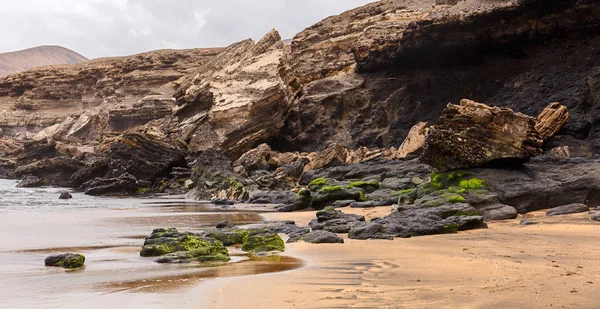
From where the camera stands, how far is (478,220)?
936 cm

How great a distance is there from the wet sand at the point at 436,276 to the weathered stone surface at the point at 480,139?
399 cm

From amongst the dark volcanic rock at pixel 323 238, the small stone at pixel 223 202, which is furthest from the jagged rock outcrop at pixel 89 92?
the dark volcanic rock at pixel 323 238

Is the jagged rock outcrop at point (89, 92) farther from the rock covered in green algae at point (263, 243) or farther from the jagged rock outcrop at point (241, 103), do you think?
the rock covered in green algae at point (263, 243)

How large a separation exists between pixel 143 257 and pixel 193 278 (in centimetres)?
203

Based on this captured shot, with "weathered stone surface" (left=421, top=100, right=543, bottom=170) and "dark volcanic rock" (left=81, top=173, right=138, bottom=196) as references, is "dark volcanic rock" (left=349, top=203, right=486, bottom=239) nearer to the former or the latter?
"weathered stone surface" (left=421, top=100, right=543, bottom=170)

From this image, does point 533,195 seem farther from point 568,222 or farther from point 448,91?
point 448,91

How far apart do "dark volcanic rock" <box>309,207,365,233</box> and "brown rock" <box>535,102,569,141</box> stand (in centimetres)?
1227

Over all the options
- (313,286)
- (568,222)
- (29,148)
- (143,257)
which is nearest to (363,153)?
(568,222)

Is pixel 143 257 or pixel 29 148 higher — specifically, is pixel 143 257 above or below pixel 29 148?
below

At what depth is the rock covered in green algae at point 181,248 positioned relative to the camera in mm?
6898

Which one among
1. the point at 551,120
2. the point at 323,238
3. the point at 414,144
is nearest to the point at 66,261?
the point at 323,238

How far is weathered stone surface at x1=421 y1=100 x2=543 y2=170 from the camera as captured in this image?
12.1 metres

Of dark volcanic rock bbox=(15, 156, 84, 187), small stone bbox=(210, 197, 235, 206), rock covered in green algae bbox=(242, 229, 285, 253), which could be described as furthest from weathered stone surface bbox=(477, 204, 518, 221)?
dark volcanic rock bbox=(15, 156, 84, 187)

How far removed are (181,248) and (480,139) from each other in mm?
7482
